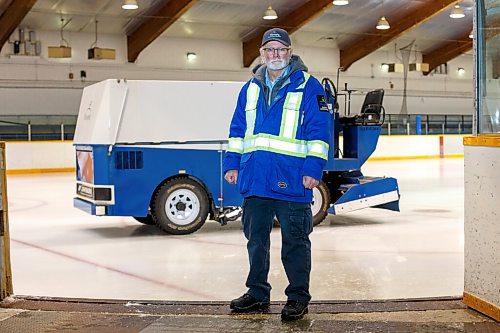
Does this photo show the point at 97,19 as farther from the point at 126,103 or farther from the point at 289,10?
the point at 126,103

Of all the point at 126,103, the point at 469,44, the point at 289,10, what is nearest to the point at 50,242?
the point at 126,103

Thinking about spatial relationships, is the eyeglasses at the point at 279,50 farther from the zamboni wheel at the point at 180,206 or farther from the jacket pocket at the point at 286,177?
the zamboni wheel at the point at 180,206

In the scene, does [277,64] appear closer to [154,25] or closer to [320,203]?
[320,203]

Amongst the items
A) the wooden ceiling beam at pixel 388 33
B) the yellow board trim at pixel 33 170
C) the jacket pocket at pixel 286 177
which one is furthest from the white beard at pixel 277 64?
the wooden ceiling beam at pixel 388 33

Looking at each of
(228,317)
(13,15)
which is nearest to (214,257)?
(228,317)

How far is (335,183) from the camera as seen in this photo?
9.20 meters

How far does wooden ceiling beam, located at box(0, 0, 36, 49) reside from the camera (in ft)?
65.4

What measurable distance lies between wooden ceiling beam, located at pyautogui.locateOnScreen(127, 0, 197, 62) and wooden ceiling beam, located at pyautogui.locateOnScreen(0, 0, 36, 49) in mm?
4122

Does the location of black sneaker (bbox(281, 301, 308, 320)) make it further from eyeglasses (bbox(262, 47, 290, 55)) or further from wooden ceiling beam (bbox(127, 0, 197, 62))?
wooden ceiling beam (bbox(127, 0, 197, 62))

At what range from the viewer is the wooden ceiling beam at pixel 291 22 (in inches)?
926

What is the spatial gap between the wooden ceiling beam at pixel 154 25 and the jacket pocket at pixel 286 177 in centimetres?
1782

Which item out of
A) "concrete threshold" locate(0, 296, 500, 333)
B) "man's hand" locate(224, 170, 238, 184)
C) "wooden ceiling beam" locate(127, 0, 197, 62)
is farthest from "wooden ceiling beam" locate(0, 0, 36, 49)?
"man's hand" locate(224, 170, 238, 184)

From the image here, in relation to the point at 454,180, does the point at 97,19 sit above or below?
above

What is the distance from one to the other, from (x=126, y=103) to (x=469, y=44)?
26.0 meters
